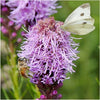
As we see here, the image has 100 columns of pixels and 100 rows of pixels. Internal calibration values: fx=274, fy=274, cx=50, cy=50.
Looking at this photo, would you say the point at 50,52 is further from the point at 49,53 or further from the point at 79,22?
the point at 79,22

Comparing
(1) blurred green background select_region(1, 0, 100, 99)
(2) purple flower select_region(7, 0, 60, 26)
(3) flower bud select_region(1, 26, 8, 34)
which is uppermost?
(2) purple flower select_region(7, 0, 60, 26)

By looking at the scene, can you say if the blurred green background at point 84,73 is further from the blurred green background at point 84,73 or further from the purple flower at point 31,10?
the purple flower at point 31,10

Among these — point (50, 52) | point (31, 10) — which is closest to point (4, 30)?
point (31, 10)

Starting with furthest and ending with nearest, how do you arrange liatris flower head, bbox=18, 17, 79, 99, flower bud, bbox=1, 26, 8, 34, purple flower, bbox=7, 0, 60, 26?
flower bud, bbox=1, 26, 8, 34 → purple flower, bbox=7, 0, 60, 26 → liatris flower head, bbox=18, 17, 79, 99

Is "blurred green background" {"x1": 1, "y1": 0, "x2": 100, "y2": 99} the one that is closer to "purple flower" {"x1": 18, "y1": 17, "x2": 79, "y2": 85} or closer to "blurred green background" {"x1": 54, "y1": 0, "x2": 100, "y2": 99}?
"blurred green background" {"x1": 54, "y1": 0, "x2": 100, "y2": 99}

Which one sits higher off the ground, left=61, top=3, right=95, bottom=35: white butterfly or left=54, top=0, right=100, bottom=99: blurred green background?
left=61, top=3, right=95, bottom=35: white butterfly

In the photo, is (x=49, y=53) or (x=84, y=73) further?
(x=84, y=73)

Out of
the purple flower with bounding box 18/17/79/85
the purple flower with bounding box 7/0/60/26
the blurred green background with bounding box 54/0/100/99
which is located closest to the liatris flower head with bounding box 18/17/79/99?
the purple flower with bounding box 18/17/79/85
